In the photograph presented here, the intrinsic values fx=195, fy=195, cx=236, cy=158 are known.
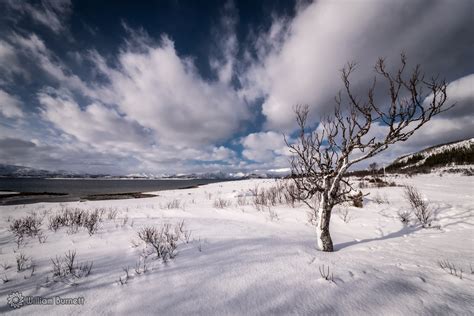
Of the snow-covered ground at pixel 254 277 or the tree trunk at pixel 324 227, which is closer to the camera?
the snow-covered ground at pixel 254 277

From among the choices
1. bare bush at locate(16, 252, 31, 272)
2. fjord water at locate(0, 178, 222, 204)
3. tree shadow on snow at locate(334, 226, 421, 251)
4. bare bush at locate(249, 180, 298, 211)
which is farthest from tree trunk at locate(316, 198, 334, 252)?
fjord water at locate(0, 178, 222, 204)

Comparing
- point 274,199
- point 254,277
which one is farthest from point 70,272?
point 274,199

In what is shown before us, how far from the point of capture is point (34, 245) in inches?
195

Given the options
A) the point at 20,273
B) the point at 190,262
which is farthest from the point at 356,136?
the point at 20,273

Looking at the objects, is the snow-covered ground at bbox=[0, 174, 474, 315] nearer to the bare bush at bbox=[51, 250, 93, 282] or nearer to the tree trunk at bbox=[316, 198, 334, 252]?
the bare bush at bbox=[51, 250, 93, 282]

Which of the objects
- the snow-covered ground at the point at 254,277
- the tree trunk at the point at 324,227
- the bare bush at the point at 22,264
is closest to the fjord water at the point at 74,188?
the bare bush at the point at 22,264

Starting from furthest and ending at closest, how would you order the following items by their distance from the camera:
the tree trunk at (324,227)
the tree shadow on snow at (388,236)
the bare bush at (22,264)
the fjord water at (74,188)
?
the fjord water at (74,188), the tree shadow on snow at (388,236), the tree trunk at (324,227), the bare bush at (22,264)

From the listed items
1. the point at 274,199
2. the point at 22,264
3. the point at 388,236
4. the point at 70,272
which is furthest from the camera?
the point at 274,199

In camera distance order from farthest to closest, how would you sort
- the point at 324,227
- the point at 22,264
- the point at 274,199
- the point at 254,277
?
1. the point at 274,199
2. the point at 324,227
3. the point at 22,264
4. the point at 254,277

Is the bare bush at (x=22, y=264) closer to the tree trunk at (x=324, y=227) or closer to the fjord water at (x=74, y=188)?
the tree trunk at (x=324, y=227)

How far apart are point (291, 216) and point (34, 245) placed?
857 centimetres

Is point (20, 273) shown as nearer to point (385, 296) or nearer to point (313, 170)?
point (385, 296)

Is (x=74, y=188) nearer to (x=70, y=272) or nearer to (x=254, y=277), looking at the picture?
(x=70, y=272)

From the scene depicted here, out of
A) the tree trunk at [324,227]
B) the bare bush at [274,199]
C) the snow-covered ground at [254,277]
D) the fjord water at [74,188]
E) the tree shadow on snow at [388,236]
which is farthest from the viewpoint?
the fjord water at [74,188]
